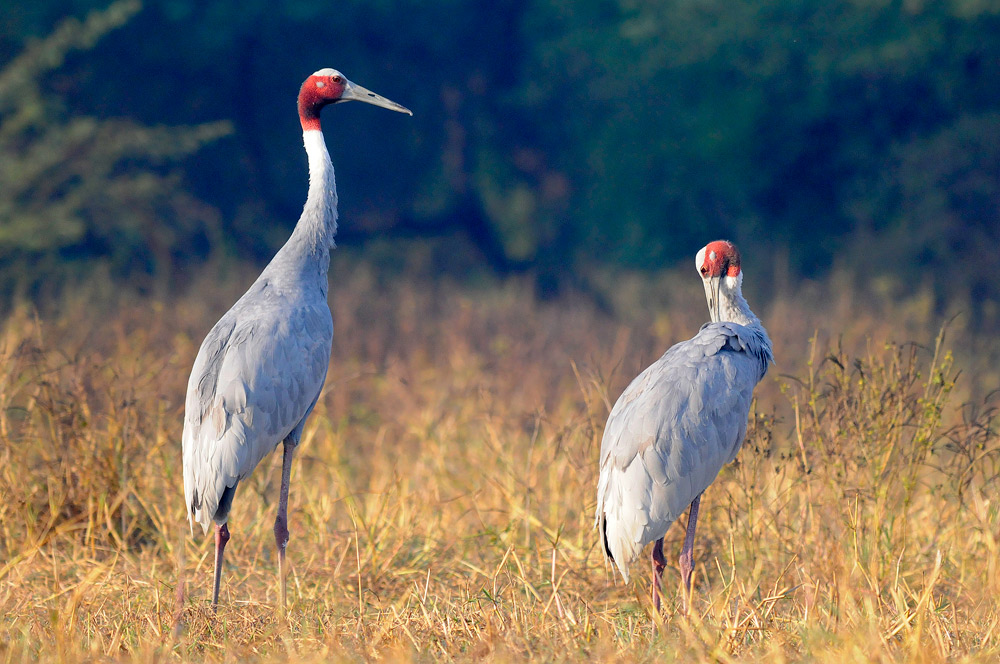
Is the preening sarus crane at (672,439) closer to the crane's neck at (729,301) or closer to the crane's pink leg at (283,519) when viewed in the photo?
the crane's neck at (729,301)

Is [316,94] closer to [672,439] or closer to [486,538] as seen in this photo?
[486,538]

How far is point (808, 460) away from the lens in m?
4.02

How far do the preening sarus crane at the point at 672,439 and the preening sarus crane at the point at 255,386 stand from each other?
3.41 feet

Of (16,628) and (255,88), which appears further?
(255,88)

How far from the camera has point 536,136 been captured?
13.1 meters

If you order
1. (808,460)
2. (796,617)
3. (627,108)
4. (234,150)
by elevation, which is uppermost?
(627,108)

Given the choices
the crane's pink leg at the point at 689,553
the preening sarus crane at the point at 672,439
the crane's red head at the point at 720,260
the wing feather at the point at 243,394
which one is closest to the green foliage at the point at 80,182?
the wing feather at the point at 243,394

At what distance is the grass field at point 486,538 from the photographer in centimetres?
311

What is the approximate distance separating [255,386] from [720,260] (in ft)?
5.28

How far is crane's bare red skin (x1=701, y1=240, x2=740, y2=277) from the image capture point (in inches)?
155

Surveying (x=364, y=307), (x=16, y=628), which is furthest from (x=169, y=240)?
(x=16, y=628)

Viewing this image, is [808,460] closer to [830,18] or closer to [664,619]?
[664,619]

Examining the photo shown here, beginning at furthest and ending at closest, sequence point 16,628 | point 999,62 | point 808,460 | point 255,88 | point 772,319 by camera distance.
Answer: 1. point 255,88
2. point 999,62
3. point 772,319
4. point 808,460
5. point 16,628

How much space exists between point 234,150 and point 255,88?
0.67m
